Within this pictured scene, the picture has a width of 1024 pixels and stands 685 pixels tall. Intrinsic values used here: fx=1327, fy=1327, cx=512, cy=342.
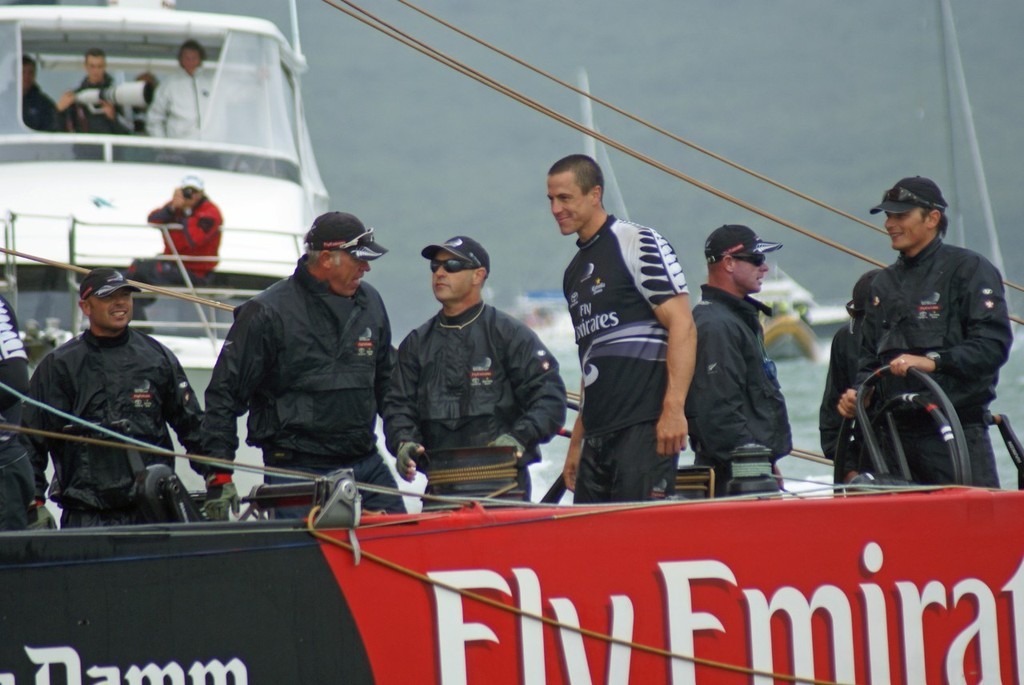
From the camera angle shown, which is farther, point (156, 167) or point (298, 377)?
point (156, 167)

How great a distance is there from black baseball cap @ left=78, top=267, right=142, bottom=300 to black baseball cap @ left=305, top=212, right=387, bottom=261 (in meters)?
0.74

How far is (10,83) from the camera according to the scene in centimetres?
966

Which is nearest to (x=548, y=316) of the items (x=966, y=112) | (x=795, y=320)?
(x=795, y=320)

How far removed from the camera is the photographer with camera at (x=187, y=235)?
8.15 m

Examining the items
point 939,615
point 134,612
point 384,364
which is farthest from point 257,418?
point 939,615

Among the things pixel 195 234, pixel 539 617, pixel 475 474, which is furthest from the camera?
pixel 195 234

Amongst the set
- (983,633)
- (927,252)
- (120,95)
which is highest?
(120,95)

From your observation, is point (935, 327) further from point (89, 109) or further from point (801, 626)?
point (89, 109)

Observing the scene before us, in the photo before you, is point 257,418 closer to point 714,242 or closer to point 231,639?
point 231,639

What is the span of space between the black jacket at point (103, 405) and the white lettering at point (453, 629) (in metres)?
1.60

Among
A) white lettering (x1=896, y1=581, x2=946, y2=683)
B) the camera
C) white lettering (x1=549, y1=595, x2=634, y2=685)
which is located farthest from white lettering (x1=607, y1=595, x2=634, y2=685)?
the camera

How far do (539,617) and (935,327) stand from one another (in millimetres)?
1823

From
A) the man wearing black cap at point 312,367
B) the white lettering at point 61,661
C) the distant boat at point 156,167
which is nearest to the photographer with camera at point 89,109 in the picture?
the distant boat at point 156,167

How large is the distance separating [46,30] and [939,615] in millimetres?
8388
